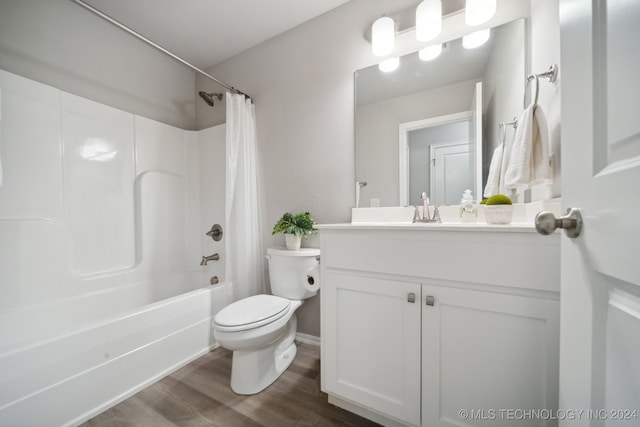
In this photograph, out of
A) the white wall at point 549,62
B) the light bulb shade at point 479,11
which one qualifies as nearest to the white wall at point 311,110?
the light bulb shade at point 479,11

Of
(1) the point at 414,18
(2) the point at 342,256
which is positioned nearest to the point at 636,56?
(2) the point at 342,256

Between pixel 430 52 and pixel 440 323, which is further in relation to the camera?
pixel 430 52

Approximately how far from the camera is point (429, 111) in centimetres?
136

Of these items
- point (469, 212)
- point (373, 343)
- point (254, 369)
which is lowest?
point (254, 369)

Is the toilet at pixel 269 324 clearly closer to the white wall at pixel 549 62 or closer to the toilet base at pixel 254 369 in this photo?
the toilet base at pixel 254 369

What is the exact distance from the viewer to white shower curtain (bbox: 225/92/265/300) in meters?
1.78

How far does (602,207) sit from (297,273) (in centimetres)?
137

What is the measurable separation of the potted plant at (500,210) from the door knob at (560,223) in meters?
0.54

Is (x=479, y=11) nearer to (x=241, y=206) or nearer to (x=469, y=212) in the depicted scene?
(x=469, y=212)

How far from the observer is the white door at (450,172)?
4.14 ft

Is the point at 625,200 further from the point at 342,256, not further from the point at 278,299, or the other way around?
the point at 278,299

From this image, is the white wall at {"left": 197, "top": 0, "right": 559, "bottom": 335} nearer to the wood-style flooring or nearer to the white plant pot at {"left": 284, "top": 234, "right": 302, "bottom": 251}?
the white plant pot at {"left": 284, "top": 234, "right": 302, "bottom": 251}

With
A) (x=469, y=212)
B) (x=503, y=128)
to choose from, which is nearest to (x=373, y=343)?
(x=469, y=212)

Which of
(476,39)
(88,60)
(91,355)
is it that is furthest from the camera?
(88,60)
